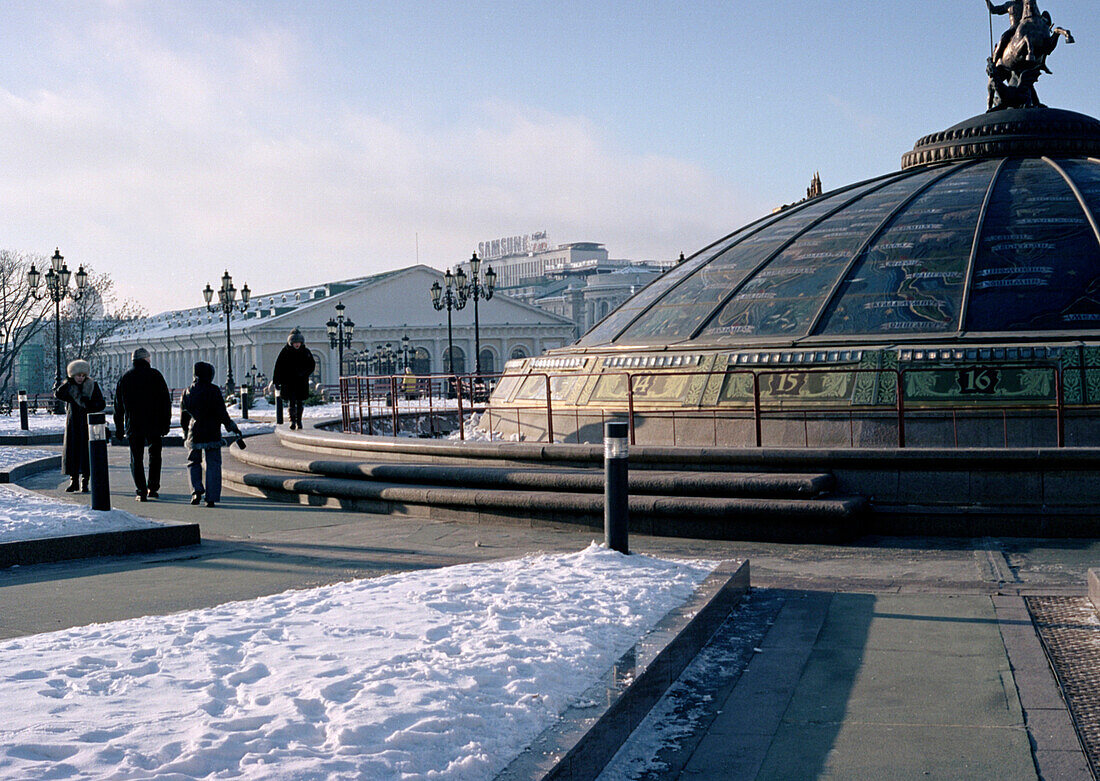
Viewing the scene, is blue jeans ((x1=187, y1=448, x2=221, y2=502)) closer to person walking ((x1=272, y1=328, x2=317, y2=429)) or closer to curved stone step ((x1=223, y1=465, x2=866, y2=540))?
curved stone step ((x1=223, y1=465, x2=866, y2=540))

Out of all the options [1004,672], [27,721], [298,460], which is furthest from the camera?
[298,460]

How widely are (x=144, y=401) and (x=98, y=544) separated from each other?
3753mm

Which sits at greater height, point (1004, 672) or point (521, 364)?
point (521, 364)

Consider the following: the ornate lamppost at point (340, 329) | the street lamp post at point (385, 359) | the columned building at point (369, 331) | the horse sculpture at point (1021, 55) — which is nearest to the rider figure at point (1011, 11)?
the horse sculpture at point (1021, 55)

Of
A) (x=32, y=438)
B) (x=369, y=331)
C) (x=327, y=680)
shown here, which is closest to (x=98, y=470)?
(x=327, y=680)

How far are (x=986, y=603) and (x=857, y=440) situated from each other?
4.84 metres

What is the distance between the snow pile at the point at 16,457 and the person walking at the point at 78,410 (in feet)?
7.39

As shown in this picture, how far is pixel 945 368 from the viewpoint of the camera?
10.7 m

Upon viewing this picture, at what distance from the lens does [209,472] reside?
1181cm

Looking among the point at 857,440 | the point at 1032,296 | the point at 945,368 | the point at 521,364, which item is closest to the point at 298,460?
the point at 521,364

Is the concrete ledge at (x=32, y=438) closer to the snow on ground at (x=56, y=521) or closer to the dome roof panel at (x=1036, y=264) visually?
the snow on ground at (x=56, y=521)

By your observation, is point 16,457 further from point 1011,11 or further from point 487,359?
point 487,359

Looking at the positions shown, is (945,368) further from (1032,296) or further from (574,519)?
(574,519)

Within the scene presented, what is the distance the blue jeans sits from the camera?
11789mm
